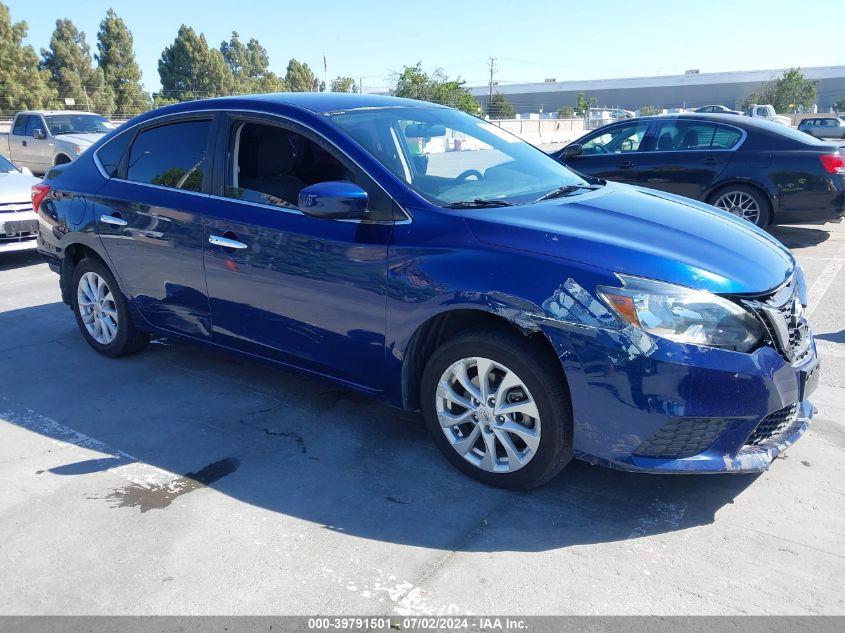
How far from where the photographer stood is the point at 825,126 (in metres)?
30.3

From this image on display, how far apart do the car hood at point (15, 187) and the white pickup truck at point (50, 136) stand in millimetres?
7273

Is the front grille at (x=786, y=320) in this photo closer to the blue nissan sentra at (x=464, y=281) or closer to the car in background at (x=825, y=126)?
the blue nissan sentra at (x=464, y=281)

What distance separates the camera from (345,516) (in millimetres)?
3293

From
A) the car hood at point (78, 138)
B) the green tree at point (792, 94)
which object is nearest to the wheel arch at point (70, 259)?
the car hood at point (78, 138)

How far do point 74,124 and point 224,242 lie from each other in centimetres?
1559

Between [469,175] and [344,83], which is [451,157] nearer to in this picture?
[469,175]

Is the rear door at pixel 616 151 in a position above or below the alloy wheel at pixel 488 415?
above

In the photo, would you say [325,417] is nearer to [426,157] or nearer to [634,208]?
[426,157]

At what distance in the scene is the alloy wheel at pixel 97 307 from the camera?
525 cm

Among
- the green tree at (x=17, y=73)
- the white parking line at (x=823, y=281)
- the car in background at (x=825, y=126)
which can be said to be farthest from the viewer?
the green tree at (x=17, y=73)

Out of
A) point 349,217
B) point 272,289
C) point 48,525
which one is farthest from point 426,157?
point 48,525

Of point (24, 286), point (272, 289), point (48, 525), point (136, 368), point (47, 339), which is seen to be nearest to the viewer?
point (48, 525)

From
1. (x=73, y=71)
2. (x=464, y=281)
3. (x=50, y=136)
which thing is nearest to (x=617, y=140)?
(x=464, y=281)

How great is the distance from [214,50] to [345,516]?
69.0m
